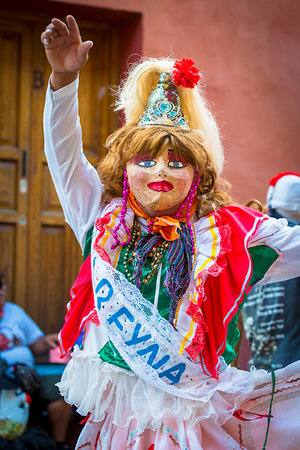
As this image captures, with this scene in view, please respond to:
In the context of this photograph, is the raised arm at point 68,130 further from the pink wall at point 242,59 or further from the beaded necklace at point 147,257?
the pink wall at point 242,59

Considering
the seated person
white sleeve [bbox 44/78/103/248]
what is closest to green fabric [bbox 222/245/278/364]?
white sleeve [bbox 44/78/103/248]

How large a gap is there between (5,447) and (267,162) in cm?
294

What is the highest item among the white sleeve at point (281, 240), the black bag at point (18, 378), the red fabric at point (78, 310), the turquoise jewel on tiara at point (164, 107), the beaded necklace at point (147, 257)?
the turquoise jewel on tiara at point (164, 107)

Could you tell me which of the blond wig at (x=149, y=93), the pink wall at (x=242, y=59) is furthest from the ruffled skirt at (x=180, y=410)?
the pink wall at (x=242, y=59)

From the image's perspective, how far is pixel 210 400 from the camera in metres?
2.78

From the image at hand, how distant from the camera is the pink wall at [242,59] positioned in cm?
528

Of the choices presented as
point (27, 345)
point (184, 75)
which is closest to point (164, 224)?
point (184, 75)

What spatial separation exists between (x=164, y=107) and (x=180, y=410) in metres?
1.30

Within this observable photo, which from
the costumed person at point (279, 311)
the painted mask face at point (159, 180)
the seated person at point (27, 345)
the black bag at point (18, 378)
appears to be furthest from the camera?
the seated person at point (27, 345)

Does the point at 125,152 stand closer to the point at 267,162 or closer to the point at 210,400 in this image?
the point at 210,400

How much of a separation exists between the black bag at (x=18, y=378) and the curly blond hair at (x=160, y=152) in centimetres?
186

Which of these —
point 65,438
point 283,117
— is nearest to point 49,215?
point 65,438

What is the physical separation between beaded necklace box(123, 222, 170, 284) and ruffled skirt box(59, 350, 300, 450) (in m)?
0.37

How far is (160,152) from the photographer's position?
2.93 m
